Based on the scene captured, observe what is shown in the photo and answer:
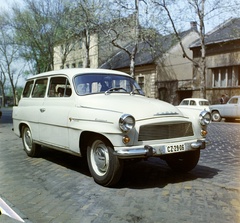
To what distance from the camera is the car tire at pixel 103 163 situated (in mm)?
4375

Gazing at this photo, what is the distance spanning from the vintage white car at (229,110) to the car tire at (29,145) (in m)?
14.7

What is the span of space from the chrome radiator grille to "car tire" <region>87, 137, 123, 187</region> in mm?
481

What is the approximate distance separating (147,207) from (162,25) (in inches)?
844

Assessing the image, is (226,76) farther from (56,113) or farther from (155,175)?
(56,113)

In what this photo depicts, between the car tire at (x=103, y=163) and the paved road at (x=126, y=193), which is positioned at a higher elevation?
the car tire at (x=103, y=163)

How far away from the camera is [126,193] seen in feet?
14.1

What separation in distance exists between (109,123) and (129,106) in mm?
450

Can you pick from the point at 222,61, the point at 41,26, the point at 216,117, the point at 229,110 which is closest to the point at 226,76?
the point at 222,61

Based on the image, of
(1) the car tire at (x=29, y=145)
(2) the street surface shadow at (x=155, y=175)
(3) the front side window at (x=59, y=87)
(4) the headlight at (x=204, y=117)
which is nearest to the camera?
(2) the street surface shadow at (x=155, y=175)

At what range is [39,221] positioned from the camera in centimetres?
338

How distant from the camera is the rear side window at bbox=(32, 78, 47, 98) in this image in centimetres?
649

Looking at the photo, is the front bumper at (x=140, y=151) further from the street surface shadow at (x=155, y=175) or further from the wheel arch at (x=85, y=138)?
the street surface shadow at (x=155, y=175)

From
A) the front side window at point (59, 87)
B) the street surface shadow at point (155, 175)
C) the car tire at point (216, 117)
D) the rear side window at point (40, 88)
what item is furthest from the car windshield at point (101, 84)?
the car tire at point (216, 117)

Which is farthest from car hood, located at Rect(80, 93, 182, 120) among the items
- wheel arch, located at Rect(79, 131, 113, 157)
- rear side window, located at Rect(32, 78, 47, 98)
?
rear side window, located at Rect(32, 78, 47, 98)
